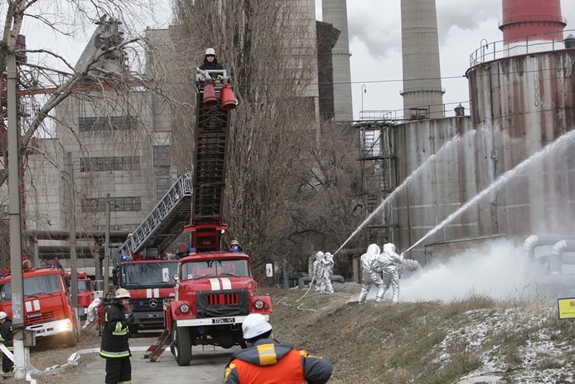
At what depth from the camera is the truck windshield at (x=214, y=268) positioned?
17.4m

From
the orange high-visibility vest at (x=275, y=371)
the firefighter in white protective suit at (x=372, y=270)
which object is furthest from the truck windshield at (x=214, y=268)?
the orange high-visibility vest at (x=275, y=371)

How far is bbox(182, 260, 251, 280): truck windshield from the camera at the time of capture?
17.4 m

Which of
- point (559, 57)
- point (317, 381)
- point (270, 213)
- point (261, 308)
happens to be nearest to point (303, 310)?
point (261, 308)

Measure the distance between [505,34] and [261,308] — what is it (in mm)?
23431

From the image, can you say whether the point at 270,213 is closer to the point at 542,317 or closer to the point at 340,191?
the point at 340,191

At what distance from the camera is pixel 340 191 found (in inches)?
1828

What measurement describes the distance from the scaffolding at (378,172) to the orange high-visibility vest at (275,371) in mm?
37467

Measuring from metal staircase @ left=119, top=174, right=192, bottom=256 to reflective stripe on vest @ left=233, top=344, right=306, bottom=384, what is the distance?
20125 millimetres

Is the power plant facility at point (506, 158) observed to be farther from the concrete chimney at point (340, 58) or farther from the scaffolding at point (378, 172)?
the concrete chimney at point (340, 58)

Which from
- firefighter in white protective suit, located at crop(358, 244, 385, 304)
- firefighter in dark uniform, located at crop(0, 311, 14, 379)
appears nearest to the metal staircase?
firefighter in white protective suit, located at crop(358, 244, 385, 304)

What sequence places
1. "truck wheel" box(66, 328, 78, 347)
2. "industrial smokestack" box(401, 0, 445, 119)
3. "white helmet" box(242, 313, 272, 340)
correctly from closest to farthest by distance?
"white helmet" box(242, 313, 272, 340) < "truck wheel" box(66, 328, 78, 347) < "industrial smokestack" box(401, 0, 445, 119)

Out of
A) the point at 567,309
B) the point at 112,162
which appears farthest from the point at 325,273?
the point at 567,309

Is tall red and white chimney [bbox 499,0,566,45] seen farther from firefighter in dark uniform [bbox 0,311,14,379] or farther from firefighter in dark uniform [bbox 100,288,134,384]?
firefighter in dark uniform [bbox 100,288,134,384]

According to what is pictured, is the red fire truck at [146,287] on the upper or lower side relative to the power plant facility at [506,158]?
lower
